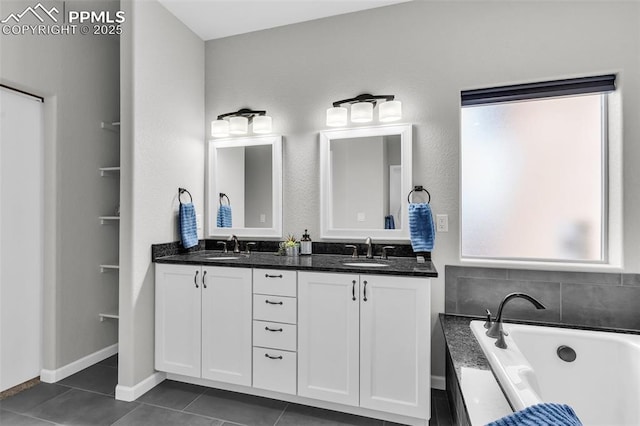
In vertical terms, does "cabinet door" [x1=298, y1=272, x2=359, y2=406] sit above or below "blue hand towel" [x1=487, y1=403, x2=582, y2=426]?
below

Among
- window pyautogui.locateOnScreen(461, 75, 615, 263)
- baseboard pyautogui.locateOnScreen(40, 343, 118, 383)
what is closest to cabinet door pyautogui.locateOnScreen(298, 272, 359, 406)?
window pyautogui.locateOnScreen(461, 75, 615, 263)

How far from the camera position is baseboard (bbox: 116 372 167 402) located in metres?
2.21

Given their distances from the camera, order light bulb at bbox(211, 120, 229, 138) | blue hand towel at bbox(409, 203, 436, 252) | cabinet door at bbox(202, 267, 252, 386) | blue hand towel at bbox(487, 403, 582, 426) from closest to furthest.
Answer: blue hand towel at bbox(487, 403, 582, 426) < cabinet door at bbox(202, 267, 252, 386) < blue hand towel at bbox(409, 203, 436, 252) < light bulb at bbox(211, 120, 229, 138)

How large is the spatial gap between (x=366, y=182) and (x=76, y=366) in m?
2.70

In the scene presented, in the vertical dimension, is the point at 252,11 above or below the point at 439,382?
above

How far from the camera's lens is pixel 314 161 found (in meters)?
2.73

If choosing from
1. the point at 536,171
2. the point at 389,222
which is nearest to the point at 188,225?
the point at 389,222

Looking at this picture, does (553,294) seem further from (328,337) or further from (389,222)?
(328,337)

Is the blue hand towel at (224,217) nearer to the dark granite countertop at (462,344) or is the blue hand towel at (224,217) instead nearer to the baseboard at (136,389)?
the baseboard at (136,389)

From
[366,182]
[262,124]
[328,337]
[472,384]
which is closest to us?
[472,384]

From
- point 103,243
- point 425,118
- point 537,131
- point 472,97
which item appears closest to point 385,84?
point 425,118

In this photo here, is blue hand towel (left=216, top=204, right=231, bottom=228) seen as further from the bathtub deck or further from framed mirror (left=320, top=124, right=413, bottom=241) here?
the bathtub deck

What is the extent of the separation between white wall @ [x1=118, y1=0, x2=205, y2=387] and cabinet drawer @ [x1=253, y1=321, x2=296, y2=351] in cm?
87

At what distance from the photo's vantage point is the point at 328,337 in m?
2.04
